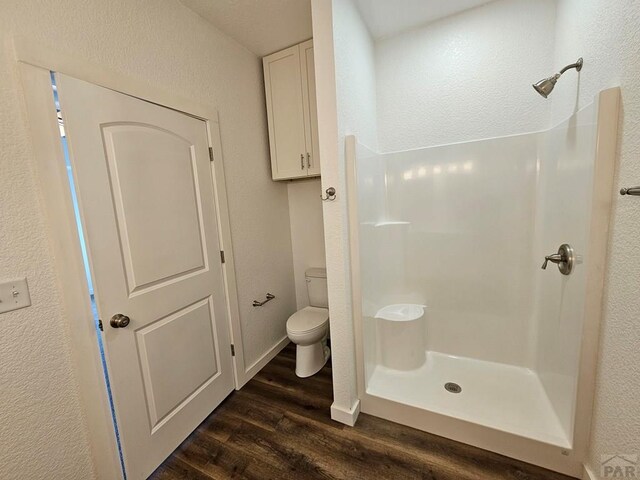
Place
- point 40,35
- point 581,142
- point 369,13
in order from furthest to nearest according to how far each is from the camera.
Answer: point 369,13, point 581,142, point 40,35

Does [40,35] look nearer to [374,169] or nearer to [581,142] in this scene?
[374,169]

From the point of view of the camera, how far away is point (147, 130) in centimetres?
127

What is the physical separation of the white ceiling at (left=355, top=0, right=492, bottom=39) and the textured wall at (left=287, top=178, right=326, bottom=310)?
3.87 ft

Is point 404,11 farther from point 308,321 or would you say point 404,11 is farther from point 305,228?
point 308,321

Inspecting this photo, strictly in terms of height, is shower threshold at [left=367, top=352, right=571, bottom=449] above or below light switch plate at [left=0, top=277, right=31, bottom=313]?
below

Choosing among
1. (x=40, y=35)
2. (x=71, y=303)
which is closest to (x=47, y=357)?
(x=71, y=303)

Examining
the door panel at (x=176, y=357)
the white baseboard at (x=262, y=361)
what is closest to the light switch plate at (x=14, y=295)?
the door panel at (x=176, y=357)

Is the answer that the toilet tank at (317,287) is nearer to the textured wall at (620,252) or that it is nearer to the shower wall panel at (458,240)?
the shower wall panel at (458,240)

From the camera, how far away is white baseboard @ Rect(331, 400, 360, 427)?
1.48 metres

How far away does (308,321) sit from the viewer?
1988mm

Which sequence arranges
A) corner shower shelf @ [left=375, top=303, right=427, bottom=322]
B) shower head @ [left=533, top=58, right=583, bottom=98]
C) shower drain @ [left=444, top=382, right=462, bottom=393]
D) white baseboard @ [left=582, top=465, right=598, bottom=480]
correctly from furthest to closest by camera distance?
1. corner shower shelf @ [left=375, top=303, right=427, bottom=322]
2. shower drain @ [left=444, top=382, right=462, bottom=393]
3. shower head @ [left=533, top=58, right=583, bottom=98]
4. white baseboard @ [left=582, top=465, right=598, bottom=480]

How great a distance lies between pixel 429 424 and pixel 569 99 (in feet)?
6.10

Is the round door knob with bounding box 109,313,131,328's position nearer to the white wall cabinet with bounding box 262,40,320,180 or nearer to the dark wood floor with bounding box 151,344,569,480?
the dark wood floor with bounding box 151,344,569,480

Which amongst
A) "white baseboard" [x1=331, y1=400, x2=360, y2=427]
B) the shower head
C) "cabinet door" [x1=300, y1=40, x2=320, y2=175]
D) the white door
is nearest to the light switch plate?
the white door
